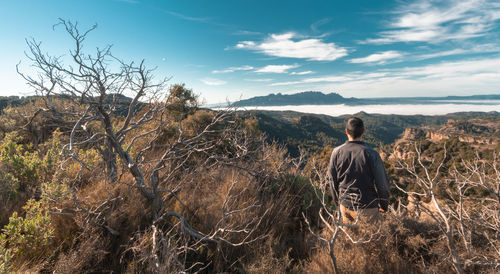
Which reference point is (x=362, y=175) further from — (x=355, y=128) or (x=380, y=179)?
(x=355, y=128)

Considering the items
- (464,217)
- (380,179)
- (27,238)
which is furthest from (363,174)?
(27,238)

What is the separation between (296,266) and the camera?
2.41 m

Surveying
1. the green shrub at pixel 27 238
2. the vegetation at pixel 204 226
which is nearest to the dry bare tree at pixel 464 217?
the vegetation at pixel 204 226

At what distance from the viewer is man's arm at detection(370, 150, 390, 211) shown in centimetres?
257

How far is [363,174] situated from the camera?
262 cm

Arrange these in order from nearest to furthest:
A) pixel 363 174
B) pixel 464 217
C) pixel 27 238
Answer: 1. pixel 27 238
2. pixel 464 217
3. pixel 363 174

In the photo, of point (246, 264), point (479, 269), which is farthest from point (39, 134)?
point (479, 269)

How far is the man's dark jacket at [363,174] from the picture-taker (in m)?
2.58

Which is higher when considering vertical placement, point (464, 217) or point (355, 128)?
point (355, 128)

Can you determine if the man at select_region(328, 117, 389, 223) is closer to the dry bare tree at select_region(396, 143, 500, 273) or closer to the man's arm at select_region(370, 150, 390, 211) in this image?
A: the man's arm at select_region(370, 150, 390, 211)

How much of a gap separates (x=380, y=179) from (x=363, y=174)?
200 millimetres

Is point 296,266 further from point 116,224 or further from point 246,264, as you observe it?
point 116,224

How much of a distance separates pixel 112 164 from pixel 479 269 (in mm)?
4871

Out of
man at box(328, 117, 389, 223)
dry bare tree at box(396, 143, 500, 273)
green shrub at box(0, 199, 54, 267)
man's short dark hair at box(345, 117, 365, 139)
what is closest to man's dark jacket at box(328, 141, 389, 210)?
man at box(328, 117, 389, 223)
